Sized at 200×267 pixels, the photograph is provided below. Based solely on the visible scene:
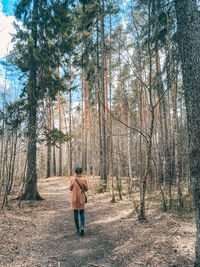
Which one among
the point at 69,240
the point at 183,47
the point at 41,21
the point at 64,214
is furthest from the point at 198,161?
the point at 41,21

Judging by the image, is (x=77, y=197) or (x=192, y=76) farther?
(x=77, y=197)

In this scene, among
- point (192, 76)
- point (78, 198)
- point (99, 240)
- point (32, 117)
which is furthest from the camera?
point (32, 117)

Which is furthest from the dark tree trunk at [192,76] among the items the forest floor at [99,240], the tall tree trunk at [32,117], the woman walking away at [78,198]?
the tall tree trunk at [32,117]

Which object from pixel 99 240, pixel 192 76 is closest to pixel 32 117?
pixel 99 240

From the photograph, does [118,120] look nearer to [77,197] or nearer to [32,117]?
[77,197]

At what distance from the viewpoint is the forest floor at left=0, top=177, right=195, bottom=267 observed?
3.59 m

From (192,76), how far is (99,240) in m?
4.03

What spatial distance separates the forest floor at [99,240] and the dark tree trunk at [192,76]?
1.09 metres

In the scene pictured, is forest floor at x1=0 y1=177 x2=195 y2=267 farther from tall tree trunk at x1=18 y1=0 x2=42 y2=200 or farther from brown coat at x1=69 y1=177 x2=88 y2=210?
tall tree trunk at x1=18 y1=0 x2=42 y2=200

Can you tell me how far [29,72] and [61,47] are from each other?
1950 mm

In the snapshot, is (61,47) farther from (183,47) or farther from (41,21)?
(183,47)

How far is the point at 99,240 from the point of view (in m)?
4.62

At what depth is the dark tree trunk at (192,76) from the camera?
2.96 meters

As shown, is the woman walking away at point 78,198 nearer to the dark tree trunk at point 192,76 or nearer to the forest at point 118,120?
the forest at point 118,120
